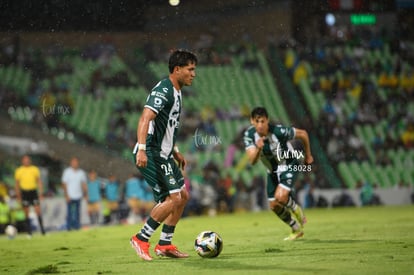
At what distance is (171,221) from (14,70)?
23.4m

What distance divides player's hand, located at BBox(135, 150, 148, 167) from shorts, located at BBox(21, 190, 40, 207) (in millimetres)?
10925

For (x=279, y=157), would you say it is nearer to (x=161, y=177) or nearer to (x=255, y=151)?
(x=255, y=151)

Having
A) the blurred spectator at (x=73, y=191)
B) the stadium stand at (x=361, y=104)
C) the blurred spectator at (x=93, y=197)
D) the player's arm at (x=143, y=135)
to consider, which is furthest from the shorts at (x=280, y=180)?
the stadium stand at (x=361, y=104)

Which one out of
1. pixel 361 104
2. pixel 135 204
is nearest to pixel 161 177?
pixel 135 204

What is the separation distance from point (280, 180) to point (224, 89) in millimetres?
20720

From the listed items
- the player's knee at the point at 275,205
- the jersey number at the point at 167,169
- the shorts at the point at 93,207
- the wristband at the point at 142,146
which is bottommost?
the player's knee at the point at 275,205

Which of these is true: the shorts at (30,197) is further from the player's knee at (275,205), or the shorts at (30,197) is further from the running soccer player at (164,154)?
the running soccer player at (164,154)

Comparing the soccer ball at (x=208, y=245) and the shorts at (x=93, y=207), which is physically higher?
the shorts at (x=93, y=207)

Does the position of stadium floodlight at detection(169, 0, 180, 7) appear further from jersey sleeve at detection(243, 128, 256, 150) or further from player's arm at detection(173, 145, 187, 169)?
player's arm at detection(173, 145, 187, 169)

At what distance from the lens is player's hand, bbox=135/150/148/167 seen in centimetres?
941

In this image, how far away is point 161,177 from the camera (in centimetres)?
999

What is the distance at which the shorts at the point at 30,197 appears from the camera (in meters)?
19.8

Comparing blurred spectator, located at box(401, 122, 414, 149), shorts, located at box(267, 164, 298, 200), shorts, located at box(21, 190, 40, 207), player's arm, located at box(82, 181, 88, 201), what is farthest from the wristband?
blurred spectator, located at box(401, 122, 414, 149)

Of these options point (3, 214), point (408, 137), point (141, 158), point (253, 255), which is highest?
point (408, 137)
